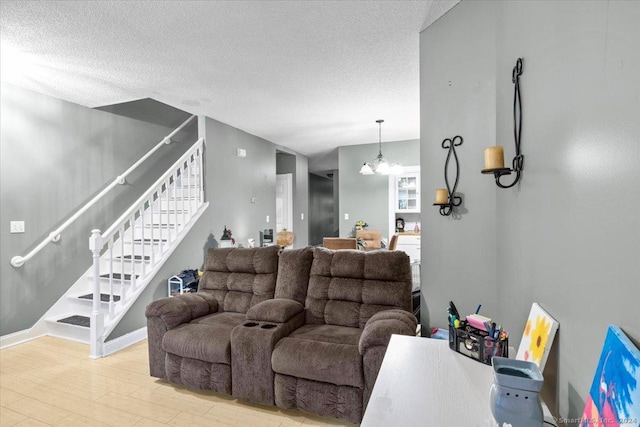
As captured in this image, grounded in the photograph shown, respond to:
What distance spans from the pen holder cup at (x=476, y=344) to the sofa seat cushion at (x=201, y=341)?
1567mm

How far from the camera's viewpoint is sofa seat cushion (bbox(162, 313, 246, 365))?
225 centimetres

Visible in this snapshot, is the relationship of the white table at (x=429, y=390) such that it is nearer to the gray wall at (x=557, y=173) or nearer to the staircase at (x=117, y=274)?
the gray wall at (x=557, y=173)

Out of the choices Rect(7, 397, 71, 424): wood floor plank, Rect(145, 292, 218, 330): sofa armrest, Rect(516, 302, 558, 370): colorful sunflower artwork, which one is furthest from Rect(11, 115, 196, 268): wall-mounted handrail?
Rect(516, 302, 558, 370): colorful sunflower artwork

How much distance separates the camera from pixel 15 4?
2.16 meters

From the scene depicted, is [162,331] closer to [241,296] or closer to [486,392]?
[241,296]

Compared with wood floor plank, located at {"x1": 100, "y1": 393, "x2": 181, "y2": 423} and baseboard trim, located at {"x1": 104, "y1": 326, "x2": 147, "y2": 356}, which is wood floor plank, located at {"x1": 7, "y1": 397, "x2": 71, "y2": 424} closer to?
wood floor plank, located at {"x1": 100, "y1": 393, "x2": 181, "y2": 423}

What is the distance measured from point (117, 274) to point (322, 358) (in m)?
3.42

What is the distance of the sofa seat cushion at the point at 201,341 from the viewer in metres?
2.25

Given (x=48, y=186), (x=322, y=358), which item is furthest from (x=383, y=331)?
(x=48, y=186)

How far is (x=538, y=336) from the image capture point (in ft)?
3.55

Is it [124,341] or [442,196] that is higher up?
[442,196]

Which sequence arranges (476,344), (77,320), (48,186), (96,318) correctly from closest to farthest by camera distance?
(476,344) → (96,318) → (77,320) → (48,186)

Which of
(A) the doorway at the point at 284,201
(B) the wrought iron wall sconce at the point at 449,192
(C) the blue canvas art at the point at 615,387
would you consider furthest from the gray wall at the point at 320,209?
(C) the blue canvas art at the point at 615,387

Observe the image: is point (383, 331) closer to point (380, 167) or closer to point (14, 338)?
point (380, 167)
